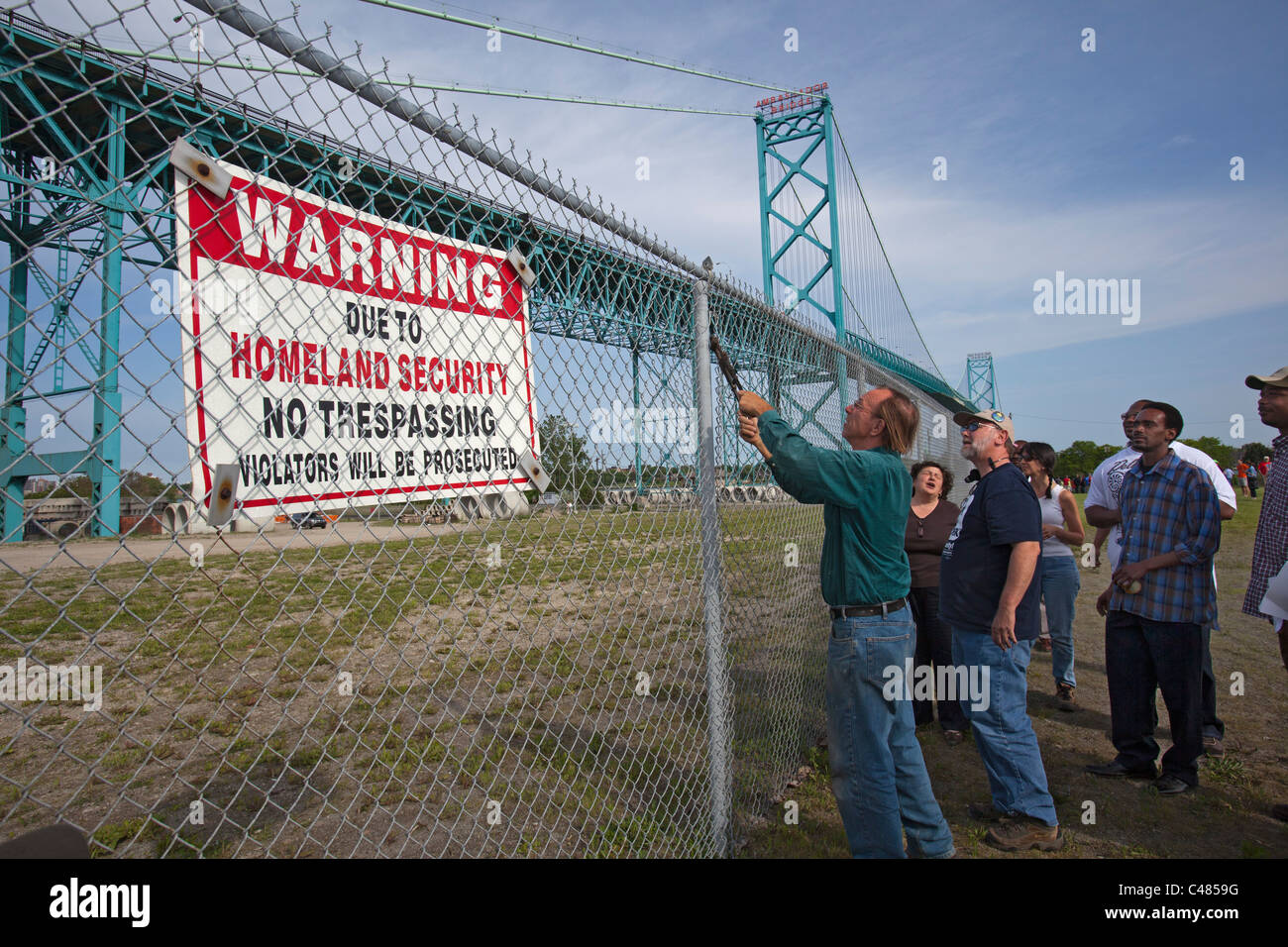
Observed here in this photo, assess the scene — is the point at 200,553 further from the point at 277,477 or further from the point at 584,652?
the point at 584,652

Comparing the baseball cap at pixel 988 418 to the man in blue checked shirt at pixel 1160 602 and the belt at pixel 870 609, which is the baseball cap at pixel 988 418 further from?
the belt at pixel 870 609

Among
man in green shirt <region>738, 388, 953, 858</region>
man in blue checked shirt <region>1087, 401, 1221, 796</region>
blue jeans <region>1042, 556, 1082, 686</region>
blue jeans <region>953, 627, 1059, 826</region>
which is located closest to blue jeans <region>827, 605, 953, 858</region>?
man in green shirt <region>738, 388, 953, 858</region>

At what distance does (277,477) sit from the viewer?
52.7 inches

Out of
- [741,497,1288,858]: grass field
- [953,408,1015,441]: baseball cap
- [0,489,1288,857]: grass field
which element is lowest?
[741,497,1288,858]: grass field

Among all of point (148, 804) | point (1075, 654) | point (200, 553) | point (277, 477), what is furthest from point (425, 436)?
point (1075, 654)

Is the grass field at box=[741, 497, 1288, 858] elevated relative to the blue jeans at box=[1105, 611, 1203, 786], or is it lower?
lower

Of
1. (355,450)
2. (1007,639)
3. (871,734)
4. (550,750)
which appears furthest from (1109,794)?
(355,450)

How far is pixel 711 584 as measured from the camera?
2541 mm

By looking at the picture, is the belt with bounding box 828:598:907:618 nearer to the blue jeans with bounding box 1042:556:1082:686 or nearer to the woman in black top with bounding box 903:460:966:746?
the woman in black top with bounding box 903:460:966:746

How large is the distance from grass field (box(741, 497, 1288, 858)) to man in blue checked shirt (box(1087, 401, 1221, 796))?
0.19 meters

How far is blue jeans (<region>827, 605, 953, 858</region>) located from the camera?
2.43m

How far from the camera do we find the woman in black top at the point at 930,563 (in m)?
4.27

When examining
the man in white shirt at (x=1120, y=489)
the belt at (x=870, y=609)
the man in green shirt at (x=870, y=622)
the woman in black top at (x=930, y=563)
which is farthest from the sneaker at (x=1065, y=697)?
the belt at (x=870, y=609)
